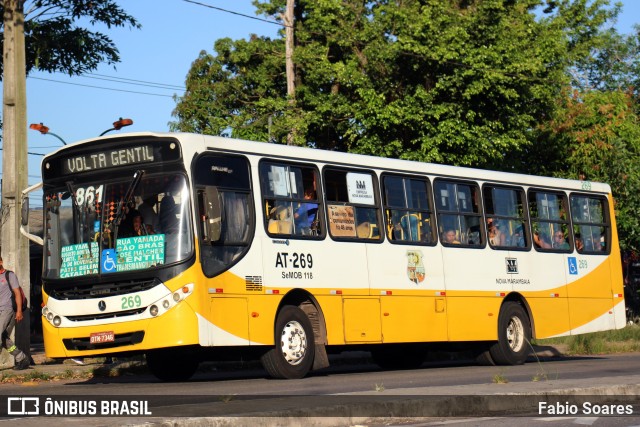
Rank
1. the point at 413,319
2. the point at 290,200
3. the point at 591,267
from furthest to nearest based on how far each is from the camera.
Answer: the point at 591,267 → the point at 413,319 → the point at 290,200

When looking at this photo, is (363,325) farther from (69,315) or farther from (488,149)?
(488,149)

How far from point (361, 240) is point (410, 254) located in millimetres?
1374

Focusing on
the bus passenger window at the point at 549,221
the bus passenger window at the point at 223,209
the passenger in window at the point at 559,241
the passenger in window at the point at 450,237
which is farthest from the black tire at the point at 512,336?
the bus passenger window at the point at 223,209

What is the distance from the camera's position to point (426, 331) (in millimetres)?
18672

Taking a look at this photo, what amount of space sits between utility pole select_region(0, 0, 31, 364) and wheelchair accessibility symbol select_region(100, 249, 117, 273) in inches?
206

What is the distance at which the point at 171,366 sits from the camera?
16922 mm

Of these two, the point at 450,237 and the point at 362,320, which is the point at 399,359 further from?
the point at 362,320

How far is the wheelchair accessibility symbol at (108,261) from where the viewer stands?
14781 millimetres

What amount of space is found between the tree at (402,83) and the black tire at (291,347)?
18480mm

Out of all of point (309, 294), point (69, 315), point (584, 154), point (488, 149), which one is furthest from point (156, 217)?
point (584, 154)

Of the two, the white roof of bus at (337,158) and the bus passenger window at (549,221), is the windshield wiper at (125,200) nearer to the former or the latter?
the white roof of bus at (337,158)

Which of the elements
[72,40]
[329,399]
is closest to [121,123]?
[72,40]

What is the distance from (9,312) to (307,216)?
520 centimetres

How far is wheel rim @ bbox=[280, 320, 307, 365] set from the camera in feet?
52.2
